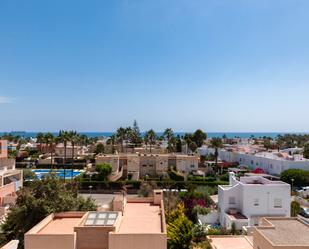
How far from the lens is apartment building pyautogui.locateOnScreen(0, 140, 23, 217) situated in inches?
1435

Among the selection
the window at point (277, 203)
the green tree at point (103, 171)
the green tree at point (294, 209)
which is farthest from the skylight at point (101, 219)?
the green tree at point (103, 171)

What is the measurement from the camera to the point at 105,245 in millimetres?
14008

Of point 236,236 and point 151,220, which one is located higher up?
point 151,220

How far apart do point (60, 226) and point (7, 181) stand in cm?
2761

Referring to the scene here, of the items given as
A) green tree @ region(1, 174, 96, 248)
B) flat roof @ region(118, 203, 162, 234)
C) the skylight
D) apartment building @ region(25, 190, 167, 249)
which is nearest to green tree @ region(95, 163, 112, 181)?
green tree @ region(1, 174, 96, 248)

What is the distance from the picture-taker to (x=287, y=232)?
17.5 meters

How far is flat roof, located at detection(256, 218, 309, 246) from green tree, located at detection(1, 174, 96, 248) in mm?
12839

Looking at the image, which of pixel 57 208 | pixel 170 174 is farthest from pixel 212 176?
pixel 57 208

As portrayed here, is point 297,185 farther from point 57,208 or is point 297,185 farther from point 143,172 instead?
point 57,208

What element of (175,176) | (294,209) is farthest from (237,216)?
(175,176)

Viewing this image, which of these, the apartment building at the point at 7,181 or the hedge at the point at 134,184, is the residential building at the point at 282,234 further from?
the hedge at the point at 134,184

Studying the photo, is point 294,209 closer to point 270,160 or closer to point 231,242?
point 231,242

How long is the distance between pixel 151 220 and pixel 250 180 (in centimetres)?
2060

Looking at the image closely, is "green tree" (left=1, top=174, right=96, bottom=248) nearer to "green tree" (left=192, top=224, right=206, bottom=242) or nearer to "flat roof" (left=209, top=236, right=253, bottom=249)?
"green tree" (left=192, top=224, right=206, bottom=242)
